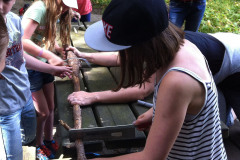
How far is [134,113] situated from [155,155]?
2.67 feet

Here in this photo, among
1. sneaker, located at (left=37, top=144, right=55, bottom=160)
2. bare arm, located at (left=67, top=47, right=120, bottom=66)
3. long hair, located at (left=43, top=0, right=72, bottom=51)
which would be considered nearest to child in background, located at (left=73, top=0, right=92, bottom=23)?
long hair, located at (left=43, top=0, right=72, bottom=51)

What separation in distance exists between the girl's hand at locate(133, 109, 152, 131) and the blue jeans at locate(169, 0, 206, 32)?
7.48 ft

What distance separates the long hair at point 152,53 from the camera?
116 centimetres

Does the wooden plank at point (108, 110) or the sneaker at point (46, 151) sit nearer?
the wooden plank at point (108, 110)

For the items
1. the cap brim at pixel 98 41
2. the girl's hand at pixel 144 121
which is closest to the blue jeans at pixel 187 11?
the girl's hand at pixel 144 121

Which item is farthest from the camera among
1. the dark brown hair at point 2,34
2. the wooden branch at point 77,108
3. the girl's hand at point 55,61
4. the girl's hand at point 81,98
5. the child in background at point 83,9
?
the child in background at point 83,9

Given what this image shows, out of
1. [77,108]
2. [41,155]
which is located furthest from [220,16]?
[77,108]

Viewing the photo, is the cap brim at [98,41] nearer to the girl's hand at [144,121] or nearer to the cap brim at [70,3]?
the girl's hand at [144,121]

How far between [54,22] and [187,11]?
1.91m

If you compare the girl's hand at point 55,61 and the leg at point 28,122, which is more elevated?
the girl's hand at point 55,61

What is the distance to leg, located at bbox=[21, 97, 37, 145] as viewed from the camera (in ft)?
7.68

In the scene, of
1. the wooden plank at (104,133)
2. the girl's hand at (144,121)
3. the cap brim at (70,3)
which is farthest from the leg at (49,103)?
the girl's hand at (144,121)

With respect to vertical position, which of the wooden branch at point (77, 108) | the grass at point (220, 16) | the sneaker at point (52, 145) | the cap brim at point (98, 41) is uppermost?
the cap brim at point (98, 41)

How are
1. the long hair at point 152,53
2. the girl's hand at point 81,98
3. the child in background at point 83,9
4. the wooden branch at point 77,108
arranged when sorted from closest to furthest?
the long hair at point 152,53
the wooden branch at point 77,108
the girl's hand at point 81,98
the child in background at point 83,9
